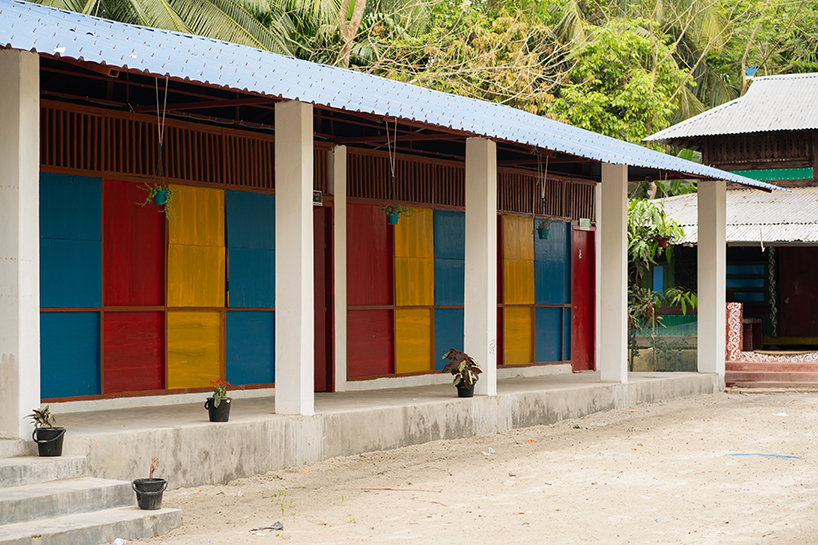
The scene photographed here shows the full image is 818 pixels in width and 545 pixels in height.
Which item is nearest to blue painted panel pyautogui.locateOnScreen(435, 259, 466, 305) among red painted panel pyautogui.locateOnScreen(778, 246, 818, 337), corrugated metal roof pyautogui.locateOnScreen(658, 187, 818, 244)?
corrugated metal roof pyautogui.locateOnScreen(658, 187, 818, 244)

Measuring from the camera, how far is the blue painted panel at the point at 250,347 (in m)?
11.4

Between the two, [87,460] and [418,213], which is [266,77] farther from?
[418,213]

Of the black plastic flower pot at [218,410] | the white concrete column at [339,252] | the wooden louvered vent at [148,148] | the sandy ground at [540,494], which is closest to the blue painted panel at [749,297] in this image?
the sandy ground at [540,494]

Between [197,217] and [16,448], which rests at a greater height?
[197,217]

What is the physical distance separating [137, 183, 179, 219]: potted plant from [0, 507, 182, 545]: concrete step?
3.91 metres

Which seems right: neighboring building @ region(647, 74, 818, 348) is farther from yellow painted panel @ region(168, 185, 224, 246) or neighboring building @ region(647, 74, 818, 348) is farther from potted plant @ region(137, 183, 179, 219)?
potted plant @ region(137, 183, 179, 219)

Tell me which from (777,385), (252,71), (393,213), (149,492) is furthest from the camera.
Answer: (777,385)

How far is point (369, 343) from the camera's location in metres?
13.1

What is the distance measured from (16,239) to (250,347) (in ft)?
15.2

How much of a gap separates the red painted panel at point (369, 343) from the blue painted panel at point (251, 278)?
4.63 feet

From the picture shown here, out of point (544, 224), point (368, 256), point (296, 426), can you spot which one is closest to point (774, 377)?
point (544, 224)

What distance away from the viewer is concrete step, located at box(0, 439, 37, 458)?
7.11 meters

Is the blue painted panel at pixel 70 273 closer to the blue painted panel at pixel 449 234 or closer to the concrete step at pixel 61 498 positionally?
the concrete step at pixel 61 498

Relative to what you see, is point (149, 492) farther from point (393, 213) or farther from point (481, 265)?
point (393, 213)
